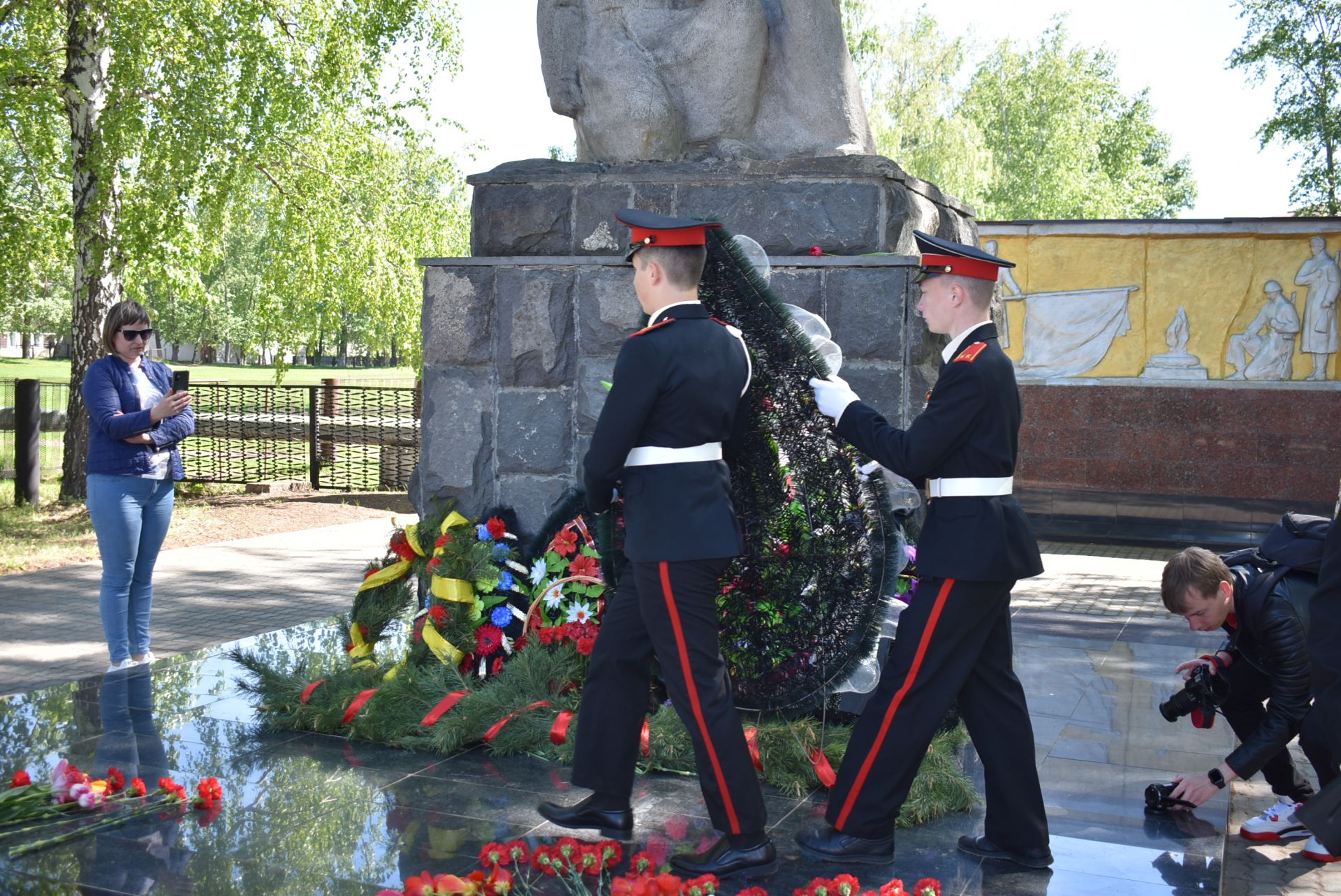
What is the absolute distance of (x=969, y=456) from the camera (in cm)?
355

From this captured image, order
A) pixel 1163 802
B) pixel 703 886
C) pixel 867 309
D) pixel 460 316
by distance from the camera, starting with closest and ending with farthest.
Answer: pixel 703 886 → pixel 1163 802 → pixel 867 309 → pixel 460 316

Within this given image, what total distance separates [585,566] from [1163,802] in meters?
2.18

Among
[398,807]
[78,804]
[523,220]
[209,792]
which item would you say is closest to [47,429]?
[523,220]

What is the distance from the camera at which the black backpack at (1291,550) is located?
12.8ft

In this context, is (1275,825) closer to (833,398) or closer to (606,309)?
(833,398)

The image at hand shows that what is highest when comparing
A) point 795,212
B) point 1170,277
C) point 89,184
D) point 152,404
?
point 89,184

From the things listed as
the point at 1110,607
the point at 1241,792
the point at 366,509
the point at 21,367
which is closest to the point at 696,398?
the point at 1241,792

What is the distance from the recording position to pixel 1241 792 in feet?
15.7

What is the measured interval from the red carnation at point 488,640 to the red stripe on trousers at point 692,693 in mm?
1590

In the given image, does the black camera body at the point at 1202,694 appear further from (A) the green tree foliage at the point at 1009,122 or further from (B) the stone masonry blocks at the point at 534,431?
(A) the green tree foliage at the point at 1009,122

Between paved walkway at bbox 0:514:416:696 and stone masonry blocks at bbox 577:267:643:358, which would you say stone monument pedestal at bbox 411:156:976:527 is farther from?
paved walkway at bbox 0:514:416:696

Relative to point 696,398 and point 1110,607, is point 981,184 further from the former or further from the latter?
point 696,398

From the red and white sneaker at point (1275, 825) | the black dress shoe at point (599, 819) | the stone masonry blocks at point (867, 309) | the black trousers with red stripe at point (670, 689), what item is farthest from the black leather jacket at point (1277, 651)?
the black dress shoe at point (599, 819)

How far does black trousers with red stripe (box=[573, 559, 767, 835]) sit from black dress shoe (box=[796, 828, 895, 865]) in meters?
0.18
